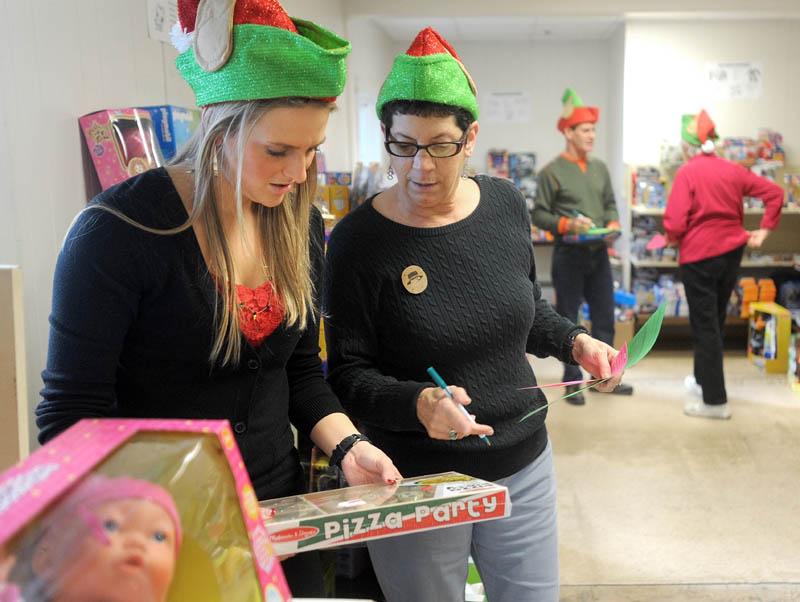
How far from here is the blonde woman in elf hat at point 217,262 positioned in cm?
101

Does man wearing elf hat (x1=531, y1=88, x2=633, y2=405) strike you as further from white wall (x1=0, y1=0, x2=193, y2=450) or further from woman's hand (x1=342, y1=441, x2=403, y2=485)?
woman's hand (x1=342, y1=441, x2=403, y2=485)

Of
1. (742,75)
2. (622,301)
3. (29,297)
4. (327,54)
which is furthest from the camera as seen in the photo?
(742,75)

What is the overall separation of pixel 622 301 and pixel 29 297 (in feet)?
14.6

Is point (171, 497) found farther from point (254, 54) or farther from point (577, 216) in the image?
point (577, 216)

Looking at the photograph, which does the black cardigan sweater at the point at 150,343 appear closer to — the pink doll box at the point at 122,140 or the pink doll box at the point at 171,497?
the pink doll box at the point at 171,497

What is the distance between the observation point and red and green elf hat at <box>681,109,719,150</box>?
172 inches

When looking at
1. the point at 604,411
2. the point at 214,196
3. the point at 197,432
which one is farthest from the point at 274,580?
the point at 604,411

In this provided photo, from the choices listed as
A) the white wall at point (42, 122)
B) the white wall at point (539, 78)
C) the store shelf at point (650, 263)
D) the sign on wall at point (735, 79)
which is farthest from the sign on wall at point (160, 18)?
the white wall at point (539, 78)

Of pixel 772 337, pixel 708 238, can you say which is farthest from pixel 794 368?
pixel 708 238

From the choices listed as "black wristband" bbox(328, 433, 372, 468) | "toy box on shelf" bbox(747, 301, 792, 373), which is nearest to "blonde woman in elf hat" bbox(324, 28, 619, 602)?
"black wristband" bbox(328, 433, 372, 468)

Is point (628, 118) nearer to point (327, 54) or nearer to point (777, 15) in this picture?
point (777, 15)

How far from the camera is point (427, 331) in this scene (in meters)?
1.43

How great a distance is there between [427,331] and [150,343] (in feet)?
1.75

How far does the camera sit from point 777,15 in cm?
572
